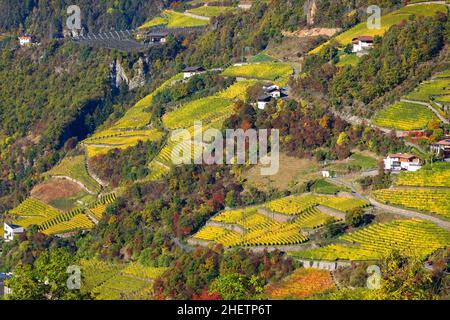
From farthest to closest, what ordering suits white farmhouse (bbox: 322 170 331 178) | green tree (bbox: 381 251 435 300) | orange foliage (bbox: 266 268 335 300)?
white farmhouse (bbox: 322 170 331 178), orange foliage (bbox: 266 268 335 300), green tree (bbox: 381 251 435 300)

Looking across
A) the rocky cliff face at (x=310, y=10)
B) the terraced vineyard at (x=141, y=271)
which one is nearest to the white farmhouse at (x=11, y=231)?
the terraced vineyard at (x=141, y=271)

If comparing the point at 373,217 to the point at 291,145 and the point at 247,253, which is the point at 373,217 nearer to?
the point at 247,253

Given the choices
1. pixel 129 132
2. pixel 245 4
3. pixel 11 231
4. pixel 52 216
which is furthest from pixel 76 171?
pixel 245 4

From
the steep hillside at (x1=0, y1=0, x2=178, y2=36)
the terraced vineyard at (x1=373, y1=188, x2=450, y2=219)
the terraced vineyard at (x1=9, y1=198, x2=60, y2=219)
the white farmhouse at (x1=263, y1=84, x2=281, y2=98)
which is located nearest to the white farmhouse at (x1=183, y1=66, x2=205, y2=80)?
the white farmhouse at (x1=263, y1=84, x2=281, y2=98)

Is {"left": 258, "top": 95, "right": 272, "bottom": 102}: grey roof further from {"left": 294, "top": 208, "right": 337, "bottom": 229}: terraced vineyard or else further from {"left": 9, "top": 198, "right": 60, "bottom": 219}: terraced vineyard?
{"left": 294, "top": 208, "right": 337, "bottom": 229}: terraced vineyard

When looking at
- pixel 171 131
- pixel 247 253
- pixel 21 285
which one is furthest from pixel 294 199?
pixel 21 285

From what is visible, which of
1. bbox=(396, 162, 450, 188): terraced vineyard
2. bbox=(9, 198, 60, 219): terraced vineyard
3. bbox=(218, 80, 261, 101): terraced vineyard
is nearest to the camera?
bbox=(396, 162, 450, 188): terraced vineyard

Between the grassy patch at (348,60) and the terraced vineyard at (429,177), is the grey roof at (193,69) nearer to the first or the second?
the grassy patch at (348,60)

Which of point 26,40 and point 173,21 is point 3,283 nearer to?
point 173,21
